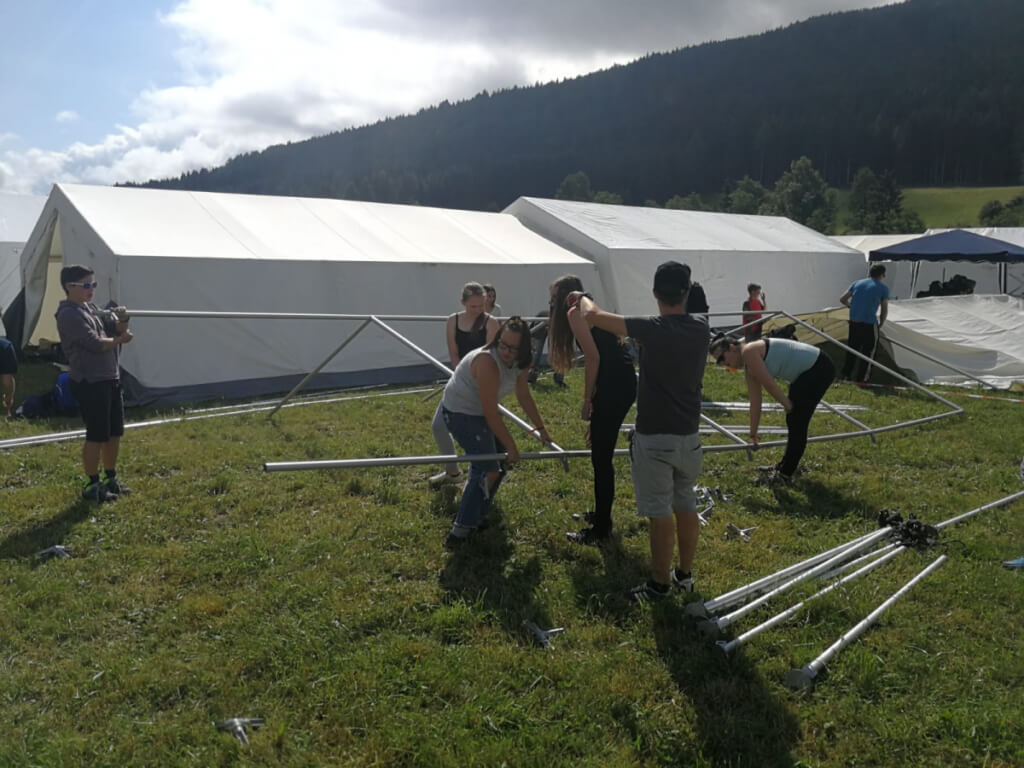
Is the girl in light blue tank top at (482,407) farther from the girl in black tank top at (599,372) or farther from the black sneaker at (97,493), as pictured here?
the black sneaker at (97,493)

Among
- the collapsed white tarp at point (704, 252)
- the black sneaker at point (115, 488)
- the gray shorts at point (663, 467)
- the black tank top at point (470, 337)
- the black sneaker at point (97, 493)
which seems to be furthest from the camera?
the collapsed white tarp at point (704, 252)

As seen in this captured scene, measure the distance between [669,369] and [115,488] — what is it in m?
4.43

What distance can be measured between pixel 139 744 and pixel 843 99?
396 feet

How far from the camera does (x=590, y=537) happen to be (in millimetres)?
4637

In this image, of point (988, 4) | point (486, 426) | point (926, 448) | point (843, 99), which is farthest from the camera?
point (988, 4)

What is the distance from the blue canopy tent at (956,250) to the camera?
618 inches

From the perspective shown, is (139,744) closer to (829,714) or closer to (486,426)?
(486,426)

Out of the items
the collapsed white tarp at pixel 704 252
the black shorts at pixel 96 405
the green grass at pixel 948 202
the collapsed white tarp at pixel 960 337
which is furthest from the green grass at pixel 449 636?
the green grass at pixel 948 202

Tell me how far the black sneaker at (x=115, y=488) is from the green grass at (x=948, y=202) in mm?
71863

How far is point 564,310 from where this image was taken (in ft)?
13.9

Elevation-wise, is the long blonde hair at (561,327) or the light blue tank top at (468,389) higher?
the long blonde hair at (561,327)

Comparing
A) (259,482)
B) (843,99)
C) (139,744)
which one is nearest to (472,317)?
(259,482)

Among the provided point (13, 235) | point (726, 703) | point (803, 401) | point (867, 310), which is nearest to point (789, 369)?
point (803, 401)

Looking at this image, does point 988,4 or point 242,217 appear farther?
point 988,4
